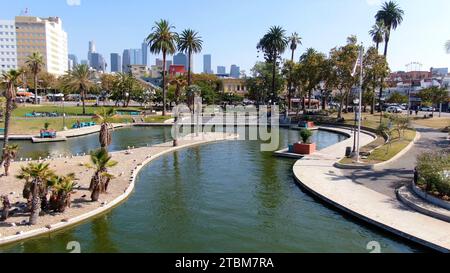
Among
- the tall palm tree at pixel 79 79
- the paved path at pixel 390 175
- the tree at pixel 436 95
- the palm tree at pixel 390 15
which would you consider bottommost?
the paved path at pixel 390 175

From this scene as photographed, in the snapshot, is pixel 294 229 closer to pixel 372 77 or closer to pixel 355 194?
pixel 355 194

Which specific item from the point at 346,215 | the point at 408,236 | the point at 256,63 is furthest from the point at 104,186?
the point at 256,63

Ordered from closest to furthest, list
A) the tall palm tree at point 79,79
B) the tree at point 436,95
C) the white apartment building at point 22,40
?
the tree at point 436,95
the tall palm tree at point 79,79
the white apartment building at point 22,40

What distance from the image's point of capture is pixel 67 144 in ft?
153

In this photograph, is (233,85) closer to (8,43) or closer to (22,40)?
(22,40)

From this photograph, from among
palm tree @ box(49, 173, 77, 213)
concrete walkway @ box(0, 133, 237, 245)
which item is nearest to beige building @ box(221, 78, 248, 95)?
concrete walkway @ box(0, 133, 237, 245)

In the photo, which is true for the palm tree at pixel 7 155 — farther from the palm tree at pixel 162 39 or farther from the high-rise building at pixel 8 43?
the high-rise building at pixel 8 43

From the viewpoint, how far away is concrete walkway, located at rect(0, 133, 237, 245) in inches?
727

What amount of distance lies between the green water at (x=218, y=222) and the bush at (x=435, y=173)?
577cm

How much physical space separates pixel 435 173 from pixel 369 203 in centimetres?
435

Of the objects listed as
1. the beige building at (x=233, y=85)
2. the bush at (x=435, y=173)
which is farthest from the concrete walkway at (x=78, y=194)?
the beige building at (x=233, y=85)

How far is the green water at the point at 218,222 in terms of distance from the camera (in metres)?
17.7

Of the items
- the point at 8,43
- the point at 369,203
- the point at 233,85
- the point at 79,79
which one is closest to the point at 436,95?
the point at 369,203

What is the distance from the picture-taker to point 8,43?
163750 mm
